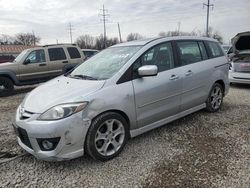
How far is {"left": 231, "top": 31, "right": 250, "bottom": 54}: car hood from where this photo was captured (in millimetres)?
8773

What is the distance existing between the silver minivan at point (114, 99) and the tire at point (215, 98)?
0.21 m

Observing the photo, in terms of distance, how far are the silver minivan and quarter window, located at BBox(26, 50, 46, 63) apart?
222 inches

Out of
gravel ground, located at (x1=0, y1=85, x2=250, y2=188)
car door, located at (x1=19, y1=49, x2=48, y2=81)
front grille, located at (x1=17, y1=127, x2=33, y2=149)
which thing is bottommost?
gravel ground, located at (x1=0, y1=85, x2=250, y2=188)

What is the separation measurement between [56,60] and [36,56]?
0.76 meters

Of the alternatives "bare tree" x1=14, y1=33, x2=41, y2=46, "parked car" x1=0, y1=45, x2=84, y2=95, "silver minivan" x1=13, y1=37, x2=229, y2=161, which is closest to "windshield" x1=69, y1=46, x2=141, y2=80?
"silver minivan" x1=13, y1=37, x2=229, y2=161

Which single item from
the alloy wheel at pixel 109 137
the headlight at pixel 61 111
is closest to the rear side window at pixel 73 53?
the alloy wheel at pixel 109 137

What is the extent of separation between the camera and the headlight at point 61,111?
3070mm

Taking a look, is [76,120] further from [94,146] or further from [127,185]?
[127,185]

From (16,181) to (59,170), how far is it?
20.8 inches

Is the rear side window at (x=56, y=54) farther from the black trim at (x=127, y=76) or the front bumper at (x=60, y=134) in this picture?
the front bumper at (x=60, y=134)

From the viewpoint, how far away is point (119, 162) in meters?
3.46

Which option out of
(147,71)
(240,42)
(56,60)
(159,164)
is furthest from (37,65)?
(240,42)

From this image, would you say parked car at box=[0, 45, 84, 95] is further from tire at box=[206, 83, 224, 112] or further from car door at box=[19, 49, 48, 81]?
tire at box=[206, 83, 224, 112]

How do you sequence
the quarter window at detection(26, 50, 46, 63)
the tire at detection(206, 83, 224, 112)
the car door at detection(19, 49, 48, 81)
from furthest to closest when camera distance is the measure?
1. the quarter window at detection(26, 50, 46, 63)
2. the car door at detection(19, 49, 48, 81)
3. the tire at detection(206, 83, 224, 112)
